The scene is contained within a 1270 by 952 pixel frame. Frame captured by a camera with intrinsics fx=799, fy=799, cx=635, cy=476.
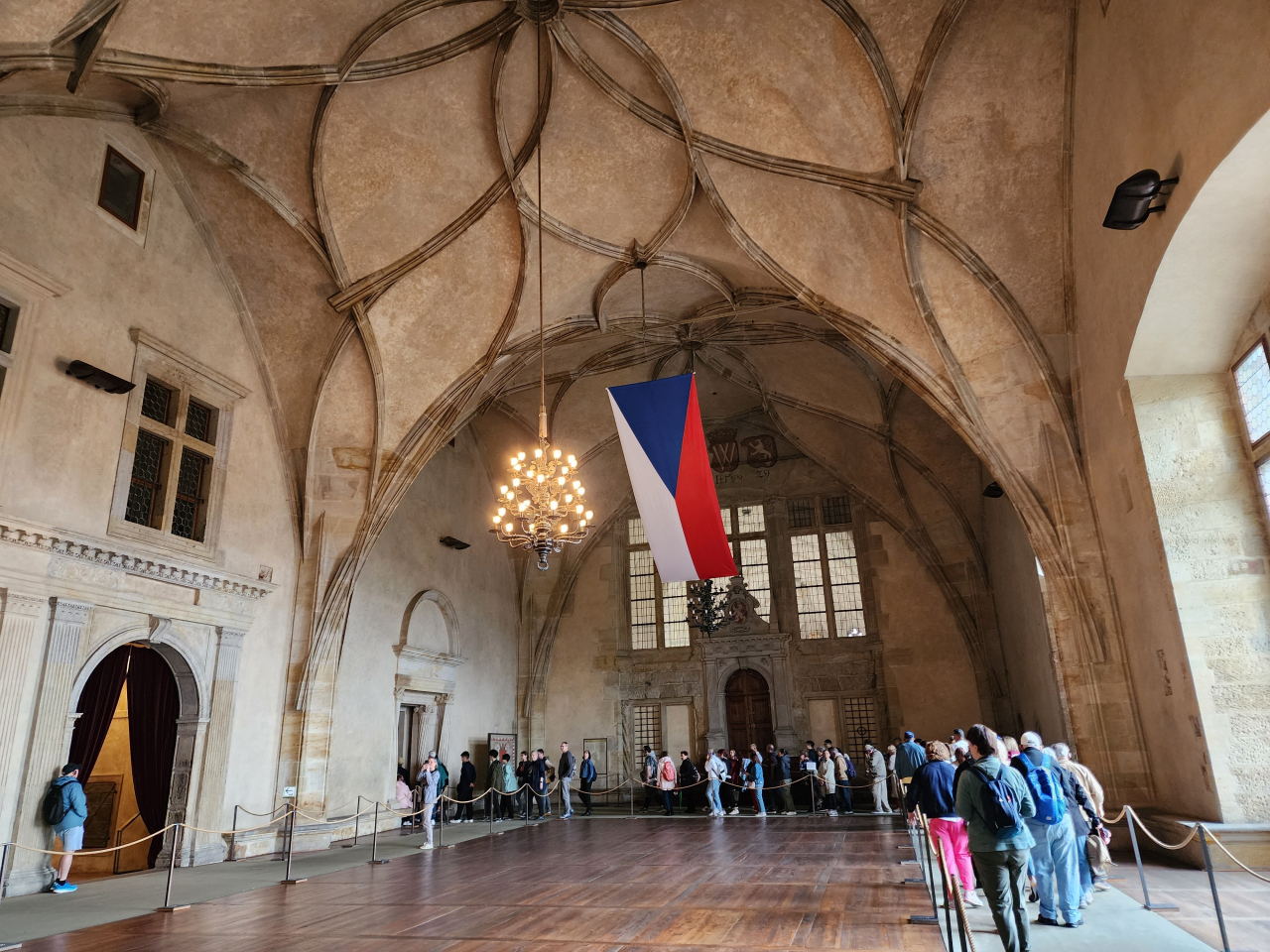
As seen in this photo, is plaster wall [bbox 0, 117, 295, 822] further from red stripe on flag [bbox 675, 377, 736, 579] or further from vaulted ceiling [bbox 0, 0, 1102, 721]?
red stripe on flag [bbox 675, 377, 736, 579]

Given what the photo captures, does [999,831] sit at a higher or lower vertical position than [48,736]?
lower

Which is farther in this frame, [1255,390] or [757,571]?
[757,571]

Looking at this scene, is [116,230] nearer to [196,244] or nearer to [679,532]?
[196,244]

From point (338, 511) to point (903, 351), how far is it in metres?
8.05

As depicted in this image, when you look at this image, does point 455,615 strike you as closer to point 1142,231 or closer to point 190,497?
point 190,497

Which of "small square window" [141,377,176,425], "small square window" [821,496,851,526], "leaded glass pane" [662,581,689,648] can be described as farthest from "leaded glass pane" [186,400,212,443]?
"small square window" [821,496,851,526]

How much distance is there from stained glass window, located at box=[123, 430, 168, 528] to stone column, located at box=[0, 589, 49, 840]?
5.64 ft

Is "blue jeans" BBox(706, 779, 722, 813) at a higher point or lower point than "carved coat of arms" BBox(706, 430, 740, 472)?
lower

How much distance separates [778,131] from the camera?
9.20 metres

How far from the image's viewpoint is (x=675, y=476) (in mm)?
9156

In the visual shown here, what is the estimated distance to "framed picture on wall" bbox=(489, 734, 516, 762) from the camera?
610 inches

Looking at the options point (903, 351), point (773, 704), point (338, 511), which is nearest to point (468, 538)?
point (338, 511)

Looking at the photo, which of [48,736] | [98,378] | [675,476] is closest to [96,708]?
[48,736]

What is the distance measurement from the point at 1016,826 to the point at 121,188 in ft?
34.7
